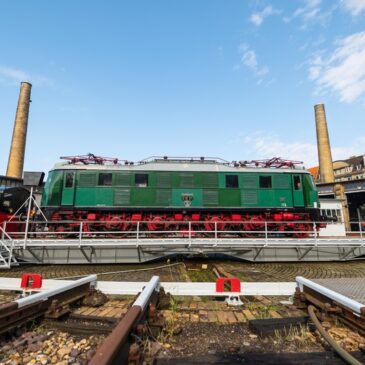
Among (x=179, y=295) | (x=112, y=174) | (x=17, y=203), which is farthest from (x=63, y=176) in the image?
(x=179, y=295)

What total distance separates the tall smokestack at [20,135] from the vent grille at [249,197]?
27300 mm

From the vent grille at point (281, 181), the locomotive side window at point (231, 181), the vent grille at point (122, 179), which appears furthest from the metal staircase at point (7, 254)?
the vent grille at point (281, 181)

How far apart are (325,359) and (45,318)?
3.85 m

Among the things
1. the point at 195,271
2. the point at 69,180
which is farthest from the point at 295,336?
the point at 69,180

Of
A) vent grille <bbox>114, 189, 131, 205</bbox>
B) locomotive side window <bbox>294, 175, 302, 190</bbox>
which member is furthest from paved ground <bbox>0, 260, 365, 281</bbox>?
locomotive side window <bbox>294, 175, 302, 190</bbox>

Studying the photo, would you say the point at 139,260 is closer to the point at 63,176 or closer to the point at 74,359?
the point at 63,176

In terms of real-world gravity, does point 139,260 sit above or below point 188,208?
below

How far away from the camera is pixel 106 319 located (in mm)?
3902

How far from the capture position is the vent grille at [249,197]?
13.8m

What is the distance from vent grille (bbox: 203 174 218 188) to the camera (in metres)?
13.9

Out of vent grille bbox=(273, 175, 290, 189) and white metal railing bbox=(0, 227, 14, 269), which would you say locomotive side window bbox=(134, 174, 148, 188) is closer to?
white metal railing bbox=(0, 227, 14, 269)

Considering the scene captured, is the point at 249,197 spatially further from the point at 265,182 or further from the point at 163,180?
the point at 163,180

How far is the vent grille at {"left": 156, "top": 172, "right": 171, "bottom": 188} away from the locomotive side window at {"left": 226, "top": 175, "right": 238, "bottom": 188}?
327 cm

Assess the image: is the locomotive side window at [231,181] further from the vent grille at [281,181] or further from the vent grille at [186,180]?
the vent grille at [281,181]
